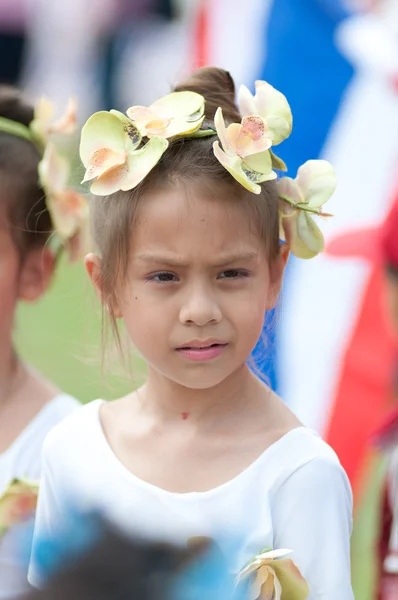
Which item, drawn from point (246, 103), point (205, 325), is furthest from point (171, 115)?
point (205, 325)

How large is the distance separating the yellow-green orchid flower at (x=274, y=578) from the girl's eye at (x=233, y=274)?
1.39ft

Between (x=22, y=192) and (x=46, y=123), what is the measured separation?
0.59 ft

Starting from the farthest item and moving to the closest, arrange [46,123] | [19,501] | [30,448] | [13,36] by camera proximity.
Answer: [13,36] → [46,123] → [30,448] → [19,501]

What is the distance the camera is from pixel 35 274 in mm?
2361

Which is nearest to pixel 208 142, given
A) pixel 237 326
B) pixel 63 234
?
pixel 237 326

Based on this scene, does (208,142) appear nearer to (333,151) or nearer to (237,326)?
(237,326)

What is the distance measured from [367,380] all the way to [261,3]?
1.85 meters

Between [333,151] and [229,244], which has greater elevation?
[229,244]

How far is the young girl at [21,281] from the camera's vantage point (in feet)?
7.50

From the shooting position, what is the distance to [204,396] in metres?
1.86

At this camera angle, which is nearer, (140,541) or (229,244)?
(140,541)

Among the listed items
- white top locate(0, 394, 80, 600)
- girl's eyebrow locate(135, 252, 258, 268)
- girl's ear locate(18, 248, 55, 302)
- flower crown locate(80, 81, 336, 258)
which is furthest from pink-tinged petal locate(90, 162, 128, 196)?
white top locate(0, 394, 80, 600)

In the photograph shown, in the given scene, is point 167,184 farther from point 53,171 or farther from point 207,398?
point 53,171

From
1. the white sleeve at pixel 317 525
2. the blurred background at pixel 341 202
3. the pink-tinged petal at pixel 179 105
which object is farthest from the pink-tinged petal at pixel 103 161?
the blurred background at pixel 341 202
